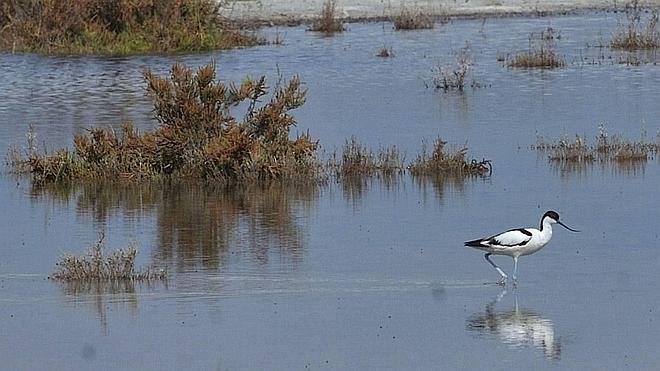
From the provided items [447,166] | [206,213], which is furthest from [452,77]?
[206,213]

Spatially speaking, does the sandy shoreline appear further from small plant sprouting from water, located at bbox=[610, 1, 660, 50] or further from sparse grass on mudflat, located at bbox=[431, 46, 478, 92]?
sparse grass on mudflat, located at bbox=[431, 46, 478, 92]

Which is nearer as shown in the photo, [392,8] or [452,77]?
[452,77]

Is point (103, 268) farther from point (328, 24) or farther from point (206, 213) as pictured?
point (328, 24)

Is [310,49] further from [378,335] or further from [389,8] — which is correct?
[378,335]

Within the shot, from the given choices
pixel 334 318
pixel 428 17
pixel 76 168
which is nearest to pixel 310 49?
pixel 428 17

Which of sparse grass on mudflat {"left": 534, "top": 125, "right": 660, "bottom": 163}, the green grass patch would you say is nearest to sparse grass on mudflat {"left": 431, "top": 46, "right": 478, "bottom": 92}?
the green grass patch

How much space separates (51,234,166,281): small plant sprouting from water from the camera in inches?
497

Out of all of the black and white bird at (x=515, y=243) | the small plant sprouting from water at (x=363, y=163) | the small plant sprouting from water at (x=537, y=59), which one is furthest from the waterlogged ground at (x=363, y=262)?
the small plant sprouting from water at (x=537, y=59)

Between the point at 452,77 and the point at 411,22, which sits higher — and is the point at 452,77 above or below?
below

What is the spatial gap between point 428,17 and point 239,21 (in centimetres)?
606

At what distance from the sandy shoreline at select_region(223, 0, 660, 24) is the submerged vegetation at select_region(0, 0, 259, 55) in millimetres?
7411

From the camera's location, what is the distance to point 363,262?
13.4 metres

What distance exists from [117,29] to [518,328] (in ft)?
99.6

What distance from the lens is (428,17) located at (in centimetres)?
4528
